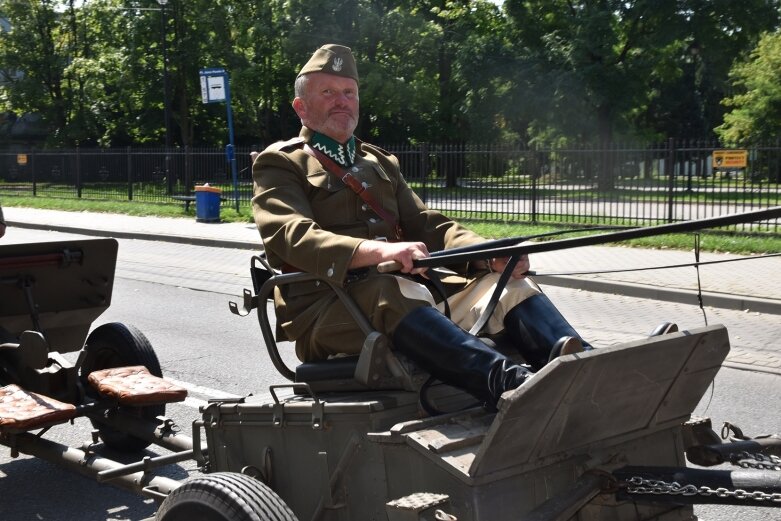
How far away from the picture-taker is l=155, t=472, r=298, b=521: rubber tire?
305 centimetres

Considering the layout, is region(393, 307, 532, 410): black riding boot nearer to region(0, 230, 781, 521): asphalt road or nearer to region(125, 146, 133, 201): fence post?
region(0, 230, 781, 521): asphalt road

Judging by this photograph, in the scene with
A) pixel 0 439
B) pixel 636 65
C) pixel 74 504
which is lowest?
pixel 74 504

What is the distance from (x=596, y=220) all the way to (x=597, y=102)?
601 inches

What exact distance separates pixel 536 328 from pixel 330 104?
125 cm

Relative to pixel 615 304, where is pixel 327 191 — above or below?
above

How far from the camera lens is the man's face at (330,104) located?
3.98 m

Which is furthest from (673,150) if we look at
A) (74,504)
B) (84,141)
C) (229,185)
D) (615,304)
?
(84,141)

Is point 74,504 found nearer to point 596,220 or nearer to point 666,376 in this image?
point 666,376

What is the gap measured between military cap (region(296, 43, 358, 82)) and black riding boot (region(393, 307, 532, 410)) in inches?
44.5

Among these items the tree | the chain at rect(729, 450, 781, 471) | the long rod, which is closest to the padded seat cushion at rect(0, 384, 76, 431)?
the long rod

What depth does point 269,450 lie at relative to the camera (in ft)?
11.7

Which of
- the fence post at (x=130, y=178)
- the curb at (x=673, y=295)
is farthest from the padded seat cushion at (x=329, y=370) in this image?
the fence post at (x=130, y=178)

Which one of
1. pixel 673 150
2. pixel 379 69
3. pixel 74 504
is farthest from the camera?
pixel 379 69

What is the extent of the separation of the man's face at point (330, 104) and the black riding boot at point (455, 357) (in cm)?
98
